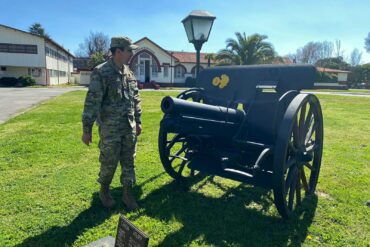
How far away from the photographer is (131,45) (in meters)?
3.39

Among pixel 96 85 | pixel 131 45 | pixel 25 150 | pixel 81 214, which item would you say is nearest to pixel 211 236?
pixel 81 214

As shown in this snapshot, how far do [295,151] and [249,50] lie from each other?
109ft

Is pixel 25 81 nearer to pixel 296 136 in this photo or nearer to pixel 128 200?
pixel 128 200

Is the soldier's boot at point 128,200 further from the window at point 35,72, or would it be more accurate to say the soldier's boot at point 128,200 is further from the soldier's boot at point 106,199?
the window at point 35,72

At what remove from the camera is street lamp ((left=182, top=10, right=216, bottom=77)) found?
5074 mm

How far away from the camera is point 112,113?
339 cm

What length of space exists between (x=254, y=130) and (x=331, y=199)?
1491mm

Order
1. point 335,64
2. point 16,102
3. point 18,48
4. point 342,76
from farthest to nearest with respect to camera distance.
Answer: point 335,64 < point 342,76 < point 18,48 < point 16,102

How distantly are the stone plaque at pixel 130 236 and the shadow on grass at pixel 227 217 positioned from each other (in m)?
0.78

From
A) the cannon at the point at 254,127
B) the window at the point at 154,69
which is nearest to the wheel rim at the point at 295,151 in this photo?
the cannon at the point at 254,127

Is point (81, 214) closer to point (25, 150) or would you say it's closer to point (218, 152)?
point (218, 152)

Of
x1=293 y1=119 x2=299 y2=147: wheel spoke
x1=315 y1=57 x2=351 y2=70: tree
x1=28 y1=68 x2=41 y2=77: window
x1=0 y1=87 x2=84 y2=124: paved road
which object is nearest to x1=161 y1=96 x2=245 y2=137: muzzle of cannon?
x1=293 y1=119 x2=299 y2=147: wheel spoke

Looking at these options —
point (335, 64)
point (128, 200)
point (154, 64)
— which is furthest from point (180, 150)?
point (335, 64)

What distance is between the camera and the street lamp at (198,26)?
16.6 ft
